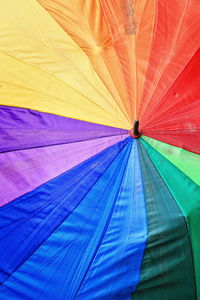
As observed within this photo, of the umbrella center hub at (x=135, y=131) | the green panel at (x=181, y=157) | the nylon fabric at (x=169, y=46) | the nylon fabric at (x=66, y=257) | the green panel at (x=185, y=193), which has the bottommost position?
the nylon fabric at (x=66, y=257)

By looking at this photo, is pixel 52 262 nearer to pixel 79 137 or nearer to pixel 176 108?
pixel 79 137

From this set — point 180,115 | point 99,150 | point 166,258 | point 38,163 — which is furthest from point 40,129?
point 166,258

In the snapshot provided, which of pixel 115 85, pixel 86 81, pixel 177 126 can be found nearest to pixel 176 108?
pixel 177 126

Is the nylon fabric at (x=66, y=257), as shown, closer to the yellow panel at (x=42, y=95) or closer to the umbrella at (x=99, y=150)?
the umbrella at (x=99, y=150)

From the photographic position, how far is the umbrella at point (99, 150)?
1.22 m

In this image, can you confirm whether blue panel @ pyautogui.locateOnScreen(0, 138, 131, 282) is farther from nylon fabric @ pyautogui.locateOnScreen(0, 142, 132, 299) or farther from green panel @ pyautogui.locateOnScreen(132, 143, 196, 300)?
green panel @ pyautogui.locateOnScreen(132, 143, 196, 300)

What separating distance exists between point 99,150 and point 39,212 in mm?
425

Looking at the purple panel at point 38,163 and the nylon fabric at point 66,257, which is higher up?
the purple panel at point 38,163

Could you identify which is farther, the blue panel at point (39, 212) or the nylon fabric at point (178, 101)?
the nylon fabric at point (178, 101)

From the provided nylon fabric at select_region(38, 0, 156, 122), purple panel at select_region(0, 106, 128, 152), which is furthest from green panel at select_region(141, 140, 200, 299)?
nylon fabric at select_region(38, 0, 156, 122)

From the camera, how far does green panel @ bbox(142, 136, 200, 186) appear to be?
139 cm

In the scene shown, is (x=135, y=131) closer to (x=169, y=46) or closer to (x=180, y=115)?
(x=180, y=115)

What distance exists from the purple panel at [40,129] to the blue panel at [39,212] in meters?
0.19

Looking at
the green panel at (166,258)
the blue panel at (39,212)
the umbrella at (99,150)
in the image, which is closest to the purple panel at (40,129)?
the umbrella at (99,150)
